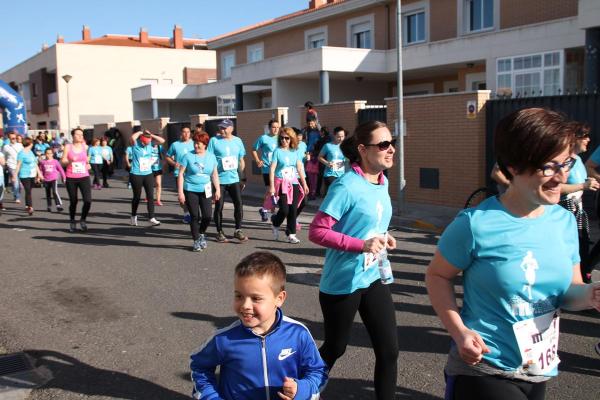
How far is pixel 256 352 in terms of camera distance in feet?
8.45

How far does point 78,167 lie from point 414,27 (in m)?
18.1

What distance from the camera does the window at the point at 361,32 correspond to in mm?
26719

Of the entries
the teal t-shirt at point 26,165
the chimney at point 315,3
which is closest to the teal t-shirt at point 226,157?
the teal t-shirt at point 26,165

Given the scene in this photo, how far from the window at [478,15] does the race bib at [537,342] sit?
22057mm

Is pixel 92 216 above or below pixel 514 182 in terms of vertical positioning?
below

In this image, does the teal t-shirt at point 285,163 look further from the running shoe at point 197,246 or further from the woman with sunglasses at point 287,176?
the running shoe at point 197,246

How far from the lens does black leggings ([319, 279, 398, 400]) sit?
3.49 metres

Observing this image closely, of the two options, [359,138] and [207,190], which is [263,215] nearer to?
[207,190]

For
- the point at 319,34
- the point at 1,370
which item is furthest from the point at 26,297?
the point at 319,34

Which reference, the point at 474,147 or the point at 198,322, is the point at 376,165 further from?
the point at 474,147

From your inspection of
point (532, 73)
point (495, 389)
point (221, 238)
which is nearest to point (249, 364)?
point (495, 389)

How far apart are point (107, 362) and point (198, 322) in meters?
1.12

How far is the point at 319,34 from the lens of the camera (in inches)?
1158

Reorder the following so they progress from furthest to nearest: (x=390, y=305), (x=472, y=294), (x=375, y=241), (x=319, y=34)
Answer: (x=319, y=34), (x=390, y=305), (x=375, y=241), (x=472, y=294)
